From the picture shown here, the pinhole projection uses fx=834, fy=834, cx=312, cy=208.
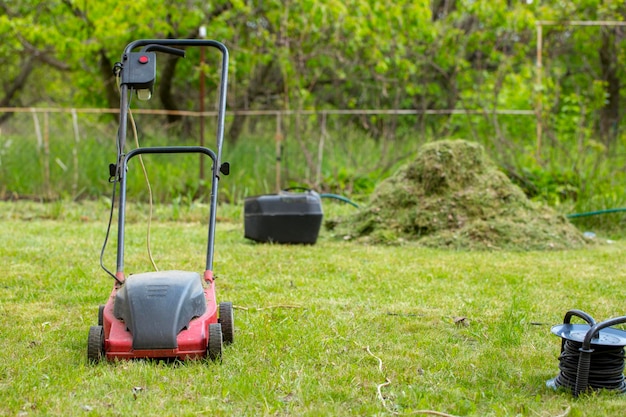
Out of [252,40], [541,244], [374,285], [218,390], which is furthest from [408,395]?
[252,40]

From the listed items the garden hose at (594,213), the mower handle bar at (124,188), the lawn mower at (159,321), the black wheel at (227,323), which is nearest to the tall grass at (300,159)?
the garden hose at (594,213)

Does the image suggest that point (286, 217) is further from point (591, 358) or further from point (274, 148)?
point (591, 358)

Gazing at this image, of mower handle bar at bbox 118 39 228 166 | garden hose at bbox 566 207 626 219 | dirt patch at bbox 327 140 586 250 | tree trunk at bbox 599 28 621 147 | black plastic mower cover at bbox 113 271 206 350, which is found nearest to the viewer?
black plastic mower cover at bbox 113 271 206 350

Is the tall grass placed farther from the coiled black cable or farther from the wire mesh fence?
the coiled black cable

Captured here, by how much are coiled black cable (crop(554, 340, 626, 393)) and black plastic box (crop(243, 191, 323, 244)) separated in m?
4.29

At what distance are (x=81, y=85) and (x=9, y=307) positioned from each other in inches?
467

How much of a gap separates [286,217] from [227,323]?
347cm

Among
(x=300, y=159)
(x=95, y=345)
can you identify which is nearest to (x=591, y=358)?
(x=95, y=345)

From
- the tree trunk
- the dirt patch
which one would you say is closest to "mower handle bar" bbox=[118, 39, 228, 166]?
the dirt patch

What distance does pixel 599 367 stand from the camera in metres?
3.19

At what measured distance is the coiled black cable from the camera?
3.16 metres

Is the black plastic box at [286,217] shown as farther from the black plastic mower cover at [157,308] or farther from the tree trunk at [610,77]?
the tree trunk at [610,77]

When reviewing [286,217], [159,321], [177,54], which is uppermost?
[177,54]

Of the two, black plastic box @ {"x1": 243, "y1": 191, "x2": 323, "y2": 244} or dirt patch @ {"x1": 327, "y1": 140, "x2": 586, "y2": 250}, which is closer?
black plastic box @ {"x1": 243, "y1": 191, "x2": 323, "y2": 244}
